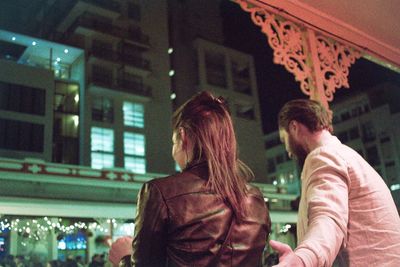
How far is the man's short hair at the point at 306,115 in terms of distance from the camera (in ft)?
3.99

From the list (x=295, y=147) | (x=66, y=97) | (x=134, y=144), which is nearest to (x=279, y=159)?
(x=134, y=144)

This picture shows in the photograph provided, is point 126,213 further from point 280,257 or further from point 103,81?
point 280,257

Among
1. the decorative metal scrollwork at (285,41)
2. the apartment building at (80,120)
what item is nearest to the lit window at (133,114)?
the apartment building at (80,120)

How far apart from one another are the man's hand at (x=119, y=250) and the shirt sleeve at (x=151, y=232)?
0.27m

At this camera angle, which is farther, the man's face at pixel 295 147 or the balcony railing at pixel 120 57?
the balcony railing at pixel 120 57

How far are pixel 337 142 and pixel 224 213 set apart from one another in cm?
50

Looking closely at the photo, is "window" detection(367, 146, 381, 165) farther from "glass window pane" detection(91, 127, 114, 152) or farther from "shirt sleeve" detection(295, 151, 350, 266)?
"shirt sleeve" detection(295, 151, 350, 266)

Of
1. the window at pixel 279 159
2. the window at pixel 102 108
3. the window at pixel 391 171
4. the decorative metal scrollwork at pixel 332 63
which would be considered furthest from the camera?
the window at pixel 279 159

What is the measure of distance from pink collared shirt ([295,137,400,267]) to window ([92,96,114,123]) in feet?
47.8

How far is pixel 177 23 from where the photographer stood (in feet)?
53.1

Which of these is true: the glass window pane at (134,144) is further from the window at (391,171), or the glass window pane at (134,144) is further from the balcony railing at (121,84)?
the window at (391,171)

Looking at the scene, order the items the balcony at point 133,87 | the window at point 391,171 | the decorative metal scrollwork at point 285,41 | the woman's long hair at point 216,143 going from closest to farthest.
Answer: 1. the woman's long hair at point 216,143
2. the decorative metal scrollwork at point 285,41
3. the balcony at point 133,87
4. the window at point 391,171

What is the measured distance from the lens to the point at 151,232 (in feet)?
2.56

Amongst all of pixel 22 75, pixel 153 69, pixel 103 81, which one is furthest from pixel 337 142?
pixel 153 69
